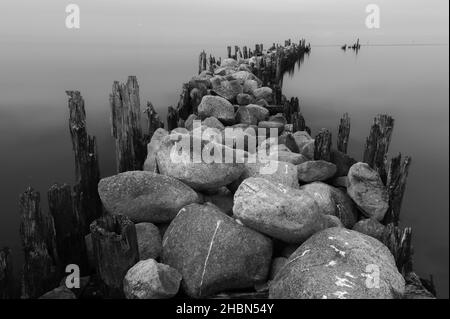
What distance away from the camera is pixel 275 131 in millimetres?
13789

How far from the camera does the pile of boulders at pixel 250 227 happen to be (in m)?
6.39

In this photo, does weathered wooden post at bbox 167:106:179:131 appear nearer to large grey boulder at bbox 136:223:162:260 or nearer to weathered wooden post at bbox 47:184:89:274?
weathered wooden post at bbox 47:184:89:274

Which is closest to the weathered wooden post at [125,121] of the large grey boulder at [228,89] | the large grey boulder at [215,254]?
the large grey boulder at [215,254]

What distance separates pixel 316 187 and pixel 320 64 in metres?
52.4

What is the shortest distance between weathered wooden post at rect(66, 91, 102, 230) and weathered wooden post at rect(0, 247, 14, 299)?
2187 millimetres

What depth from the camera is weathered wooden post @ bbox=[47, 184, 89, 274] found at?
7.91 m

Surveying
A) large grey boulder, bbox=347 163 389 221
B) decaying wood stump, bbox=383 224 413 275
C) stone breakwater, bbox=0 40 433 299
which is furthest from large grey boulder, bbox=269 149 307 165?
decaying wood stump, bbox=383 224 413 275

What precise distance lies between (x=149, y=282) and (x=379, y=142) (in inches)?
285

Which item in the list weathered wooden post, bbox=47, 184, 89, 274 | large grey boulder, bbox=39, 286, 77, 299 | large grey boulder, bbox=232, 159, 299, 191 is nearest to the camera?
large grey boulder, bbox=39, 286, 77, 299

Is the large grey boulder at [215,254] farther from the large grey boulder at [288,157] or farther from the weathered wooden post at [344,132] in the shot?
the weathered wooden post at [344,132]

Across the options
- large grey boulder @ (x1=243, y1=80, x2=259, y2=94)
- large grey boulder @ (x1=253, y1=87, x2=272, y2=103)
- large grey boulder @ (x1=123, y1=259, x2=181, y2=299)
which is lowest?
large grey boulder @ (x1=123, y1=259, x2=181, y2=299)

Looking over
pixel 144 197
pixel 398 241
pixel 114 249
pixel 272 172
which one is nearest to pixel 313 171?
pixel 272 172

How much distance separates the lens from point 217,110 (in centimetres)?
1488

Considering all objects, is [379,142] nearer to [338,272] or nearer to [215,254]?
[338,272]
